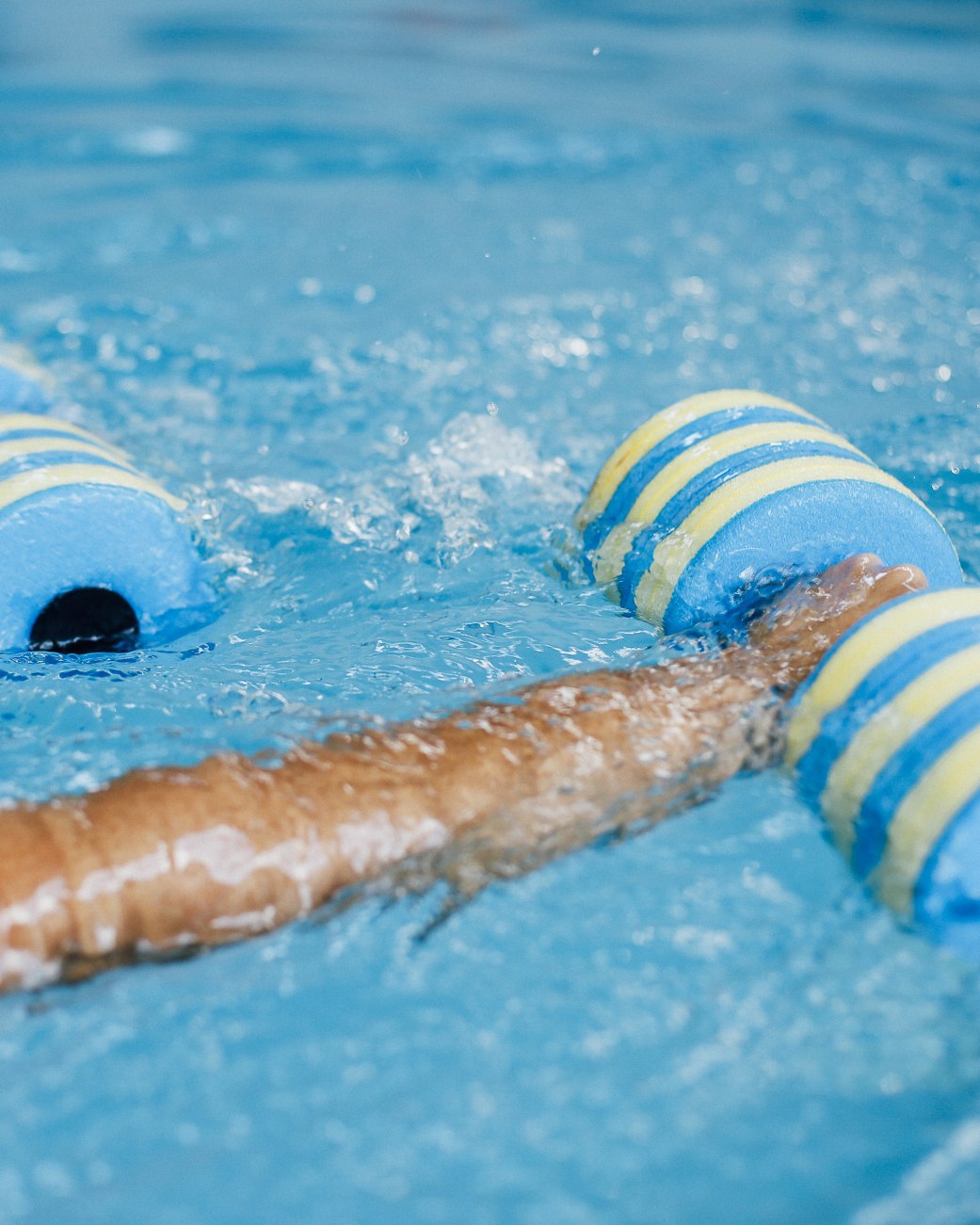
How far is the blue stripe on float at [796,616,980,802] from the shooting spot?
1.98m

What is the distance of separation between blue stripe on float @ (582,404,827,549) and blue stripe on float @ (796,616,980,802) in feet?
2.59

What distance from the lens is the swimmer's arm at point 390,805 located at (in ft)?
5.85

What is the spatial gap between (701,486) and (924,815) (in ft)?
3.04

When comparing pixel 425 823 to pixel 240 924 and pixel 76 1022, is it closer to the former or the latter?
pixel 240 924

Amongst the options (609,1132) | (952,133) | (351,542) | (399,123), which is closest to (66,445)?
(351,542)

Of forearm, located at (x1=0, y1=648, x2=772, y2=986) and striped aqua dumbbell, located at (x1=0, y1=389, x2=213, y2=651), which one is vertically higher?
striped aqua dumbbell, located at (x1=0, y1=389, x2=213, y2=651)

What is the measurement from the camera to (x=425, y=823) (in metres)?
1.95

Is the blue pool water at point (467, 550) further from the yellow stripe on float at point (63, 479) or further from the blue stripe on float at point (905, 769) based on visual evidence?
the yellow stripe on float at point (63, 479)

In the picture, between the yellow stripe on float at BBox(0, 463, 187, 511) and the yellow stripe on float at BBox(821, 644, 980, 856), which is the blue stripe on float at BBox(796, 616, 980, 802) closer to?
the yellow stripe on float at BBox(821, 644, 980, 856)

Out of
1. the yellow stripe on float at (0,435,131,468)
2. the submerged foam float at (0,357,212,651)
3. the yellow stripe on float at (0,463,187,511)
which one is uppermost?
the yellow stripe on float at (0,435,131,468)

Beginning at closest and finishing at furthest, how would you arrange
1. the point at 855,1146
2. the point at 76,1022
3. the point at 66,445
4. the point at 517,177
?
the point at 855,1146
the point at 76,1022
the point at 66,445
the point at 517,177

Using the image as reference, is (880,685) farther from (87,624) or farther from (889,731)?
(87,624)

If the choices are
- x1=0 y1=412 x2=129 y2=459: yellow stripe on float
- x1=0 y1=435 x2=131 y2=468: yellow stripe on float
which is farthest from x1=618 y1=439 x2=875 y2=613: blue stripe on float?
x1=0 y1=412 x2=129 y2=459: yellow stripe on float

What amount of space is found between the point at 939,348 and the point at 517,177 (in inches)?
112
